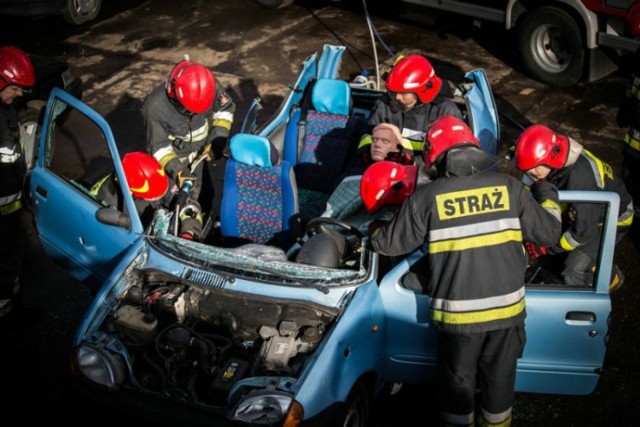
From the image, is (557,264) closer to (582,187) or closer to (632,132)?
(582,187)

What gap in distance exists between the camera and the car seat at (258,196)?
5156 millimetres

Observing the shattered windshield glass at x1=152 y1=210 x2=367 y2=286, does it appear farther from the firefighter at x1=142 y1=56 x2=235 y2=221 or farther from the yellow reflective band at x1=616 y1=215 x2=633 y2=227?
the yellow reflective band at x1=616 y1=215 x2=633 y2=227

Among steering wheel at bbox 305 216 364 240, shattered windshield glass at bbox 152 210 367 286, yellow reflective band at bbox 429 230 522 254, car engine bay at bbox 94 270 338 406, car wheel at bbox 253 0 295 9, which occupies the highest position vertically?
yellow reflective band at bbox 429 230 522 254

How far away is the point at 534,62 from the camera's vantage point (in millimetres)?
8906

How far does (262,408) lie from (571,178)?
7.85 ft

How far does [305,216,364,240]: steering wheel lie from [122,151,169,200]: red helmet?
47.1 inches

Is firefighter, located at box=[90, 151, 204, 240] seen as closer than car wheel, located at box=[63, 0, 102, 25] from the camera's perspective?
Yes

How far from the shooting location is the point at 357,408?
424 cm

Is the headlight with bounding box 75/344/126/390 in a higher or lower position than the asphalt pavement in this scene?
higher

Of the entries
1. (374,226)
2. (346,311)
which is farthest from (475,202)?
(346,311)

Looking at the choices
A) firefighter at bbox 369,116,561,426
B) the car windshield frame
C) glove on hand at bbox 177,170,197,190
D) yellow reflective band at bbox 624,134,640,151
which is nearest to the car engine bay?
the car windshield frame

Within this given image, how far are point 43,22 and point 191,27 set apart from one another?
2389 millimetres

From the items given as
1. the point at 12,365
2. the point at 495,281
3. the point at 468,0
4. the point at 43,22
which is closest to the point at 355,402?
the point at 495,281

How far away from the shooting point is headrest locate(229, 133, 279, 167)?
5.11m
